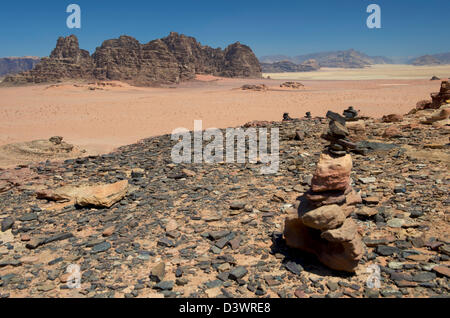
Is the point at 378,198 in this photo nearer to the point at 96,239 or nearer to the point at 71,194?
the point at 96,239

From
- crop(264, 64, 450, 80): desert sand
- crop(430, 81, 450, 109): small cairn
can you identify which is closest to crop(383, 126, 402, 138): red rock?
crop(430, 81, 450, 109): small cairn

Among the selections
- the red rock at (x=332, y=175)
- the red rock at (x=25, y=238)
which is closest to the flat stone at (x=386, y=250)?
the red rock at (x=332, y=175)

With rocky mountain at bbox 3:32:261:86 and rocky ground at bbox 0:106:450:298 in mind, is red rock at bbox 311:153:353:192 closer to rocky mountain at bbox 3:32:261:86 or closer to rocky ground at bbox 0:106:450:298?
rocky ground at bbox 0:106:450:298

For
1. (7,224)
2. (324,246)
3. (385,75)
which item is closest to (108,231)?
(7,224)

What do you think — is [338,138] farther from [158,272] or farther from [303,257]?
[158,272]

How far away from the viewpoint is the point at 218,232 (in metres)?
5.36

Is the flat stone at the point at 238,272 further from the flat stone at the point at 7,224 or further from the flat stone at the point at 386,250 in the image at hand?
the flat stone at the point at 7,224

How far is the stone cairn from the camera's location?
3.96m

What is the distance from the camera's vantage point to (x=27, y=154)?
12.1 m

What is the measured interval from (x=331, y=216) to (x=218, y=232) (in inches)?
82.5

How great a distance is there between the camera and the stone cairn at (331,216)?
13.0 ft

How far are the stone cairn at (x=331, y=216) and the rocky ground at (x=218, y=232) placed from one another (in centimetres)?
21

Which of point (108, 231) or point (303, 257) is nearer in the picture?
point (303, 257)
